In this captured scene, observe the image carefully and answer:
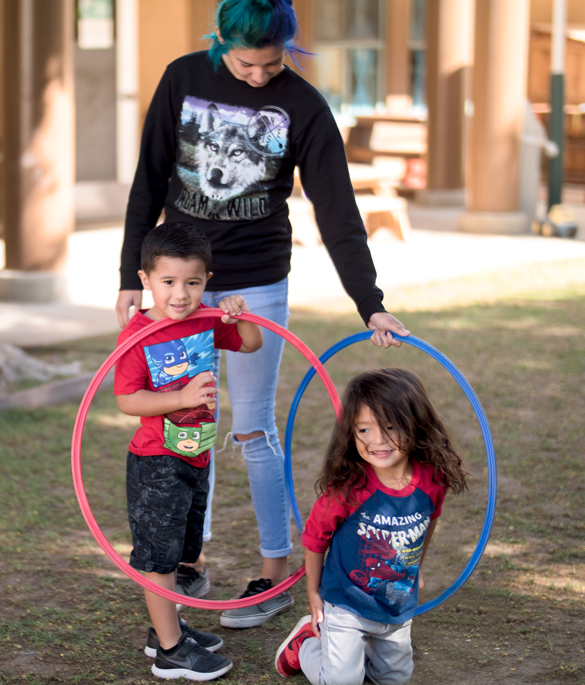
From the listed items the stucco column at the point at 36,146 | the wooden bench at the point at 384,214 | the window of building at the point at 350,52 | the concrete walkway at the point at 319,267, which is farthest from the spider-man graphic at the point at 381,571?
the window of building at the point at 350,52

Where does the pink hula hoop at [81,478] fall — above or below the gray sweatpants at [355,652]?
above

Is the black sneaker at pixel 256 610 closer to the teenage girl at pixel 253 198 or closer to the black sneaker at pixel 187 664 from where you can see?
the teenage girl at pixel 253 198

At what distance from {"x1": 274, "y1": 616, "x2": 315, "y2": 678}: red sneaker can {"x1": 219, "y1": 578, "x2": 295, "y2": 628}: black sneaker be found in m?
0.29

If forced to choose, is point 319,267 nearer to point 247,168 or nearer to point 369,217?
point 369,217

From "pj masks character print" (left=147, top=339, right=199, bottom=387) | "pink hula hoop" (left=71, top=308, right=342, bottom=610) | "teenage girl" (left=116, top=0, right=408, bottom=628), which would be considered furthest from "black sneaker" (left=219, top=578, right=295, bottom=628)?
"pj masks character print" (left=147, top=339, right=199, bottom=387)

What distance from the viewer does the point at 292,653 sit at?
2344mm

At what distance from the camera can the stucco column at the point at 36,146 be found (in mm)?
6484

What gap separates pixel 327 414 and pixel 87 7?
24.2 ft

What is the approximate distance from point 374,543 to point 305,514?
4.14 ft

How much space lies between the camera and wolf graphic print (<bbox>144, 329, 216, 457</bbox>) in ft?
7.51

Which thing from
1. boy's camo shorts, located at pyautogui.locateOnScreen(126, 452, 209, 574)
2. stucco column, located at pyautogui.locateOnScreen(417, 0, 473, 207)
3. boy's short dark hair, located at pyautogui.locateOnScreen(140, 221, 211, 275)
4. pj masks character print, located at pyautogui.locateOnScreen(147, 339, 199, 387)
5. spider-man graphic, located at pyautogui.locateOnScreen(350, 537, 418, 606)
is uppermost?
stucco column, located at pyautogui.locateOnScreen(417, 0, 473, 207)

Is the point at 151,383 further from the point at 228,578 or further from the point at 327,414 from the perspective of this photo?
the point at 327,414

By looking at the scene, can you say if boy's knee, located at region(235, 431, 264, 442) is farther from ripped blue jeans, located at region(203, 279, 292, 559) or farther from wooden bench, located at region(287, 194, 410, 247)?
wooden bench, located at region(287, 194, 410, 247)

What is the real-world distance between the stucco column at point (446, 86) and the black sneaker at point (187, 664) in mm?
11174
